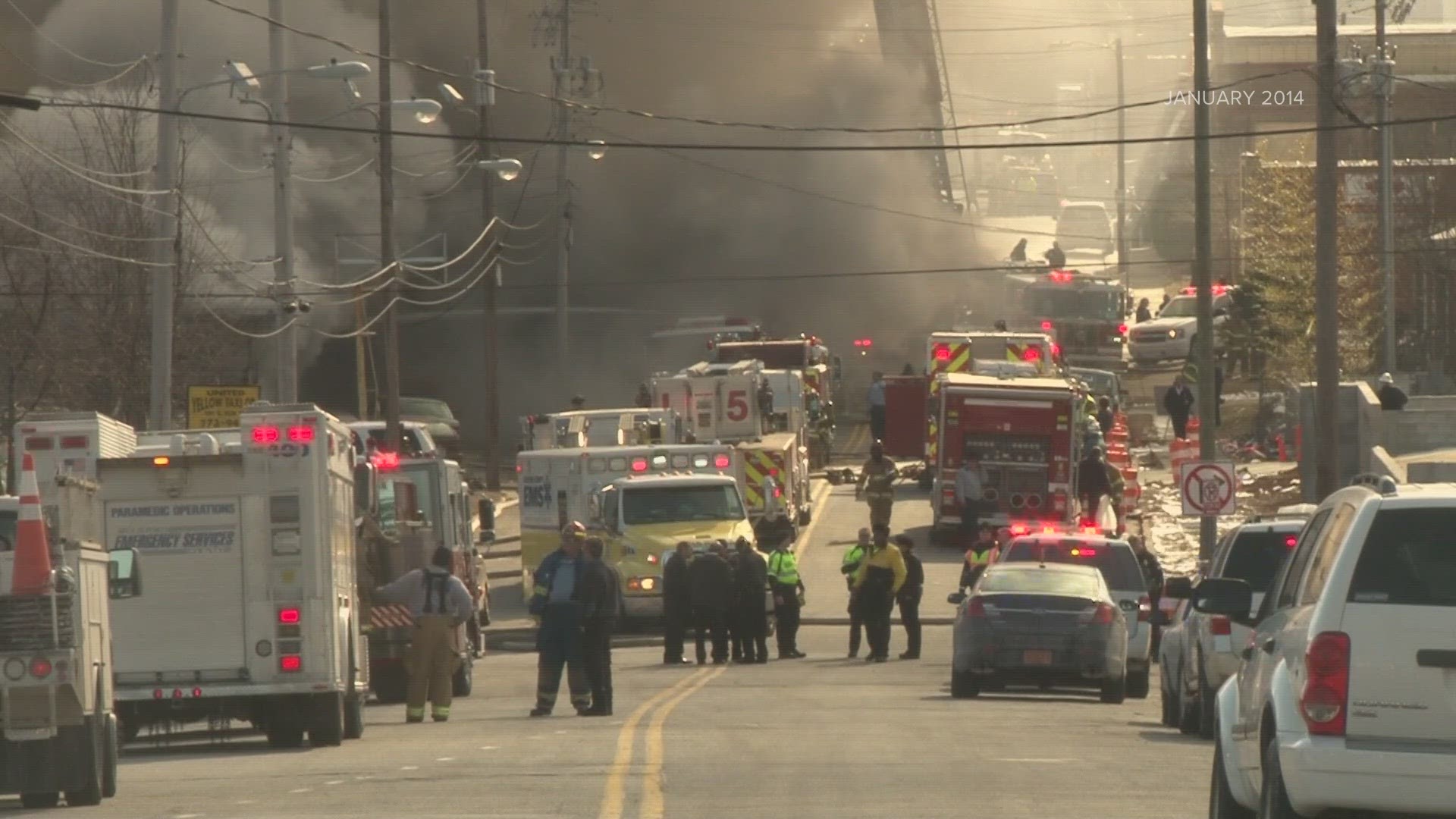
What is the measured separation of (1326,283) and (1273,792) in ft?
56.9

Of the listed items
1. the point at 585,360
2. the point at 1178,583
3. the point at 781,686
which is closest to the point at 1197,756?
the point at 1178,583

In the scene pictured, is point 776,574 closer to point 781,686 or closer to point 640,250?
point 781,686

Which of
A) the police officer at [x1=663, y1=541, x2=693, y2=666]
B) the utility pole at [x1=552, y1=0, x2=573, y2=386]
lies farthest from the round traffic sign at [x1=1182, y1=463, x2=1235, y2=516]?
the utility pole at [x1=552, y1=0, x2=573, y2=386]

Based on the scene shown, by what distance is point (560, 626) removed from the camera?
20453 millimetres

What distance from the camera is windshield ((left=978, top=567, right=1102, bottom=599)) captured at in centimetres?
2261

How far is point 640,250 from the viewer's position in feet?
213

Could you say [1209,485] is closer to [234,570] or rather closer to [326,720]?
[326,720]

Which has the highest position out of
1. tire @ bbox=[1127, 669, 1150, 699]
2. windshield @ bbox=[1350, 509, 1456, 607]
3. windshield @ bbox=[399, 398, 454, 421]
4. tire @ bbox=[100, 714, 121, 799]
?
windshield @ bbox=[399, 398, 454, 421]

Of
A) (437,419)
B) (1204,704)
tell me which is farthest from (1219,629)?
(437,419)

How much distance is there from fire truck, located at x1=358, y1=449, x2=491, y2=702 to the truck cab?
3363 mm

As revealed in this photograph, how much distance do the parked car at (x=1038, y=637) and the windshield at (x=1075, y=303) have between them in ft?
141

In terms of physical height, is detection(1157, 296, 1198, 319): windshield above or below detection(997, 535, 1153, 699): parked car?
above

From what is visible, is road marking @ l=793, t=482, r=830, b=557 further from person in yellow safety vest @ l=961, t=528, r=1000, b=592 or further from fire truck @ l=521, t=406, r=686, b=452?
person in yellow safety vest @ l=961, t=528, r=1000, b=592

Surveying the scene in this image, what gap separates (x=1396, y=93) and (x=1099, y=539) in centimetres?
5701
